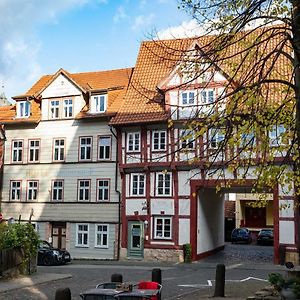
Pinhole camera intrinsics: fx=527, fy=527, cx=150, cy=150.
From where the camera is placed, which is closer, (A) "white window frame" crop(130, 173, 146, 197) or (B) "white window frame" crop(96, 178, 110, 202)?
(A) "white window frame" crop(130, 173, 146, 197)

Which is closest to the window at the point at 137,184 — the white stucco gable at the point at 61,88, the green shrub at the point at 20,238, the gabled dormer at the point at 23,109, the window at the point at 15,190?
the white stucco gable at the point at 61,88

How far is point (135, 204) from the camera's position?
32156 mm

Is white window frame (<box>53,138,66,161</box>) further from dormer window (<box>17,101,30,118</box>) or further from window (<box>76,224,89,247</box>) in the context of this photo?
window (<box>76,224,89,247</box>)

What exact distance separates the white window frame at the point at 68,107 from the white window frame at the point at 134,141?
16.0 ft

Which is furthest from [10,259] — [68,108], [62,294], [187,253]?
[68,108]

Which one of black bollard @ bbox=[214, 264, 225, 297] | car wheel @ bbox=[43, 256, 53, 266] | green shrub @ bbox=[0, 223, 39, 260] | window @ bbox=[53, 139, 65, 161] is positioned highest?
window @ bbox=[53, 139, 65, 161]

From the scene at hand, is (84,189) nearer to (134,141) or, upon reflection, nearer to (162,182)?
(134,141)

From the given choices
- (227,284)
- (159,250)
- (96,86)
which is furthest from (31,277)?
(96,86)

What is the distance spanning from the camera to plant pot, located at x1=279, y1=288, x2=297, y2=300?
1106 cm

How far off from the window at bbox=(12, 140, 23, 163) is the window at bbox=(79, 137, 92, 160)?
4803mm

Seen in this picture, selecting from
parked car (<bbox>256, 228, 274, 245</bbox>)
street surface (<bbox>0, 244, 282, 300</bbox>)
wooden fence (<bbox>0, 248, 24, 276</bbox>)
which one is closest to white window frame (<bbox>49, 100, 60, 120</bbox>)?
street surface (<bbox>0, 244, 282, 300</bbox>)

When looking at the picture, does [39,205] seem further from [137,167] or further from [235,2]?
[235,2]

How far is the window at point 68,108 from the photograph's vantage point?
115ft

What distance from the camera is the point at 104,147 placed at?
3372 centimetres
